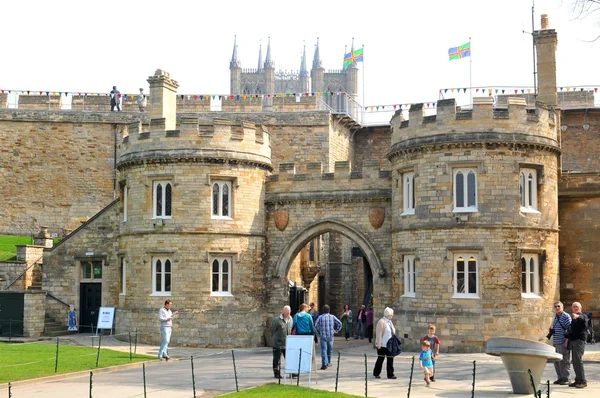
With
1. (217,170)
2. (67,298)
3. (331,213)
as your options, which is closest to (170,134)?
(217,170)

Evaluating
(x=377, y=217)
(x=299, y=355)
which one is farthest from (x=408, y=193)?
(x=299, y=355)

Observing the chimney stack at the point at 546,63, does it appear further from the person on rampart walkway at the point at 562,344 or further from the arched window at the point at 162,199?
the arched window at the point at 162,199

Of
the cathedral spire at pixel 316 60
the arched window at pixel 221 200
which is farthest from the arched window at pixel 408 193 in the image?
the cathedral spire at pixel 316 60

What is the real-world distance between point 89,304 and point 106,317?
100 inches

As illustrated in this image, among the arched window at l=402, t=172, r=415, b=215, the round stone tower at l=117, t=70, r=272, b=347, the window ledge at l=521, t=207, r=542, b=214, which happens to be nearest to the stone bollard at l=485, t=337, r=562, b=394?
the window ledge at l=521, t=207, r=542, b=214

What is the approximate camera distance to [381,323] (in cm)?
1769

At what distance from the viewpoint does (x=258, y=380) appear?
1739 cm

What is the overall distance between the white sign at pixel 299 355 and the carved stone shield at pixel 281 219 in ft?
34.7

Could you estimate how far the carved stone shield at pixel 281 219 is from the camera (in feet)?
87.8

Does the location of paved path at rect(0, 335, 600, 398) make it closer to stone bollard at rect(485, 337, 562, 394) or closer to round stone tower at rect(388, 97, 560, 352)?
stone bollard at rect(485, 337, 562, 394)

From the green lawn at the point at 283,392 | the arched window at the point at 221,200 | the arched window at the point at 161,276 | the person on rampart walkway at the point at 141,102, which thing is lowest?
the green lawn at the point at 283,392

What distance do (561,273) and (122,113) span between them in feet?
74.0

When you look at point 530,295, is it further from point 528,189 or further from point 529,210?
point 528,189

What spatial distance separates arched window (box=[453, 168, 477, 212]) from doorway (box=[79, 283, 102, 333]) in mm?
13908
